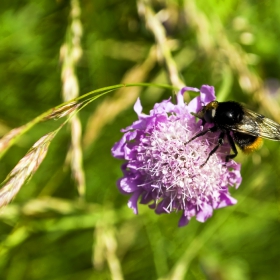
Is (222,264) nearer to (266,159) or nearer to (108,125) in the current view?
(266,159)

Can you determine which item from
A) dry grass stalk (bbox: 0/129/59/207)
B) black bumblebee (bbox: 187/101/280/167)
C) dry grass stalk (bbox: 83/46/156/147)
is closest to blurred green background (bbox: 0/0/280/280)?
dry grass stalk (bbox: 83/46/156/147)

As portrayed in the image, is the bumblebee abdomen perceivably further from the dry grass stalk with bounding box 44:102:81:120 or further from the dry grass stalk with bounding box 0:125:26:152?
the dry grass stalk with bounding box 0:125:26:152

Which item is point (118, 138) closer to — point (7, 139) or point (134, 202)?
point (134, 202)

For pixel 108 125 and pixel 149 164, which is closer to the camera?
pixel 149 164

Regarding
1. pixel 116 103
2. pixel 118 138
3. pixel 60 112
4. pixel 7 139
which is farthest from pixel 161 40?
pixel 7 139

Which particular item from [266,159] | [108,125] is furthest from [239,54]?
[108,125]

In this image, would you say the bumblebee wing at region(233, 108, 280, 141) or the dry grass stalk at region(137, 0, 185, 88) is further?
the dry grass stalk at region(137, 0, 185, 88)
